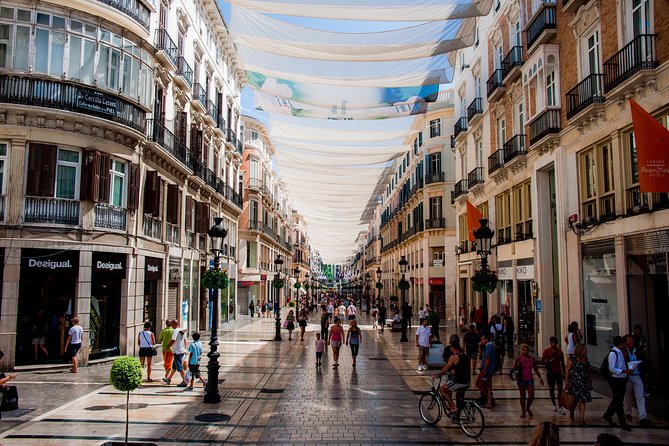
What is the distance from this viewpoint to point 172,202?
79.1 ft

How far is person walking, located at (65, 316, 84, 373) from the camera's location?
1566 centimetres

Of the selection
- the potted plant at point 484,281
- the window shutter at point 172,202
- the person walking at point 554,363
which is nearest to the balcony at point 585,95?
the potted plant at point 484,281

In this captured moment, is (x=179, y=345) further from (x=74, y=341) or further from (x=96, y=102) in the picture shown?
(x=96, y=102)

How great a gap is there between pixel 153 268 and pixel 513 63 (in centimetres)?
1648

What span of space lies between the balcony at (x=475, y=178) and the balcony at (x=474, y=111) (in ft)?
8.58

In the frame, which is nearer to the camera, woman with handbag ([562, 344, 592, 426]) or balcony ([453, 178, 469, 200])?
woman with handbag ([562, 344, 592, 426])

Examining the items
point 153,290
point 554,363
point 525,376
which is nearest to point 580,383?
point 525,376

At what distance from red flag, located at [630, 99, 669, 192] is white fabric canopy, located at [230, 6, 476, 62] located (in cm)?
1158

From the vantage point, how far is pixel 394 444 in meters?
9.05

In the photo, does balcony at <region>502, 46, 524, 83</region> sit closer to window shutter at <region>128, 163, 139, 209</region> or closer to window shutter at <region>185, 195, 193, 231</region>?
window shutter at <region>128, 163, 139, 209</region>

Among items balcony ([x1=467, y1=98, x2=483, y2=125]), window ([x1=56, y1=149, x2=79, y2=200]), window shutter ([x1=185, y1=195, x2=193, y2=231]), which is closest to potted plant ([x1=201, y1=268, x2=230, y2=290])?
window ([x1=56, y1=149, x2=79, y2=200])

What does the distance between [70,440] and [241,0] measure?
14.2 metres

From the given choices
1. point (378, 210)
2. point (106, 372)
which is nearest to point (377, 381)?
point (106, 372)

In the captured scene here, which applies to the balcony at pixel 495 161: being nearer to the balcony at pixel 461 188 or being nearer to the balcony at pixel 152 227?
the balcony at pixel 461 188
